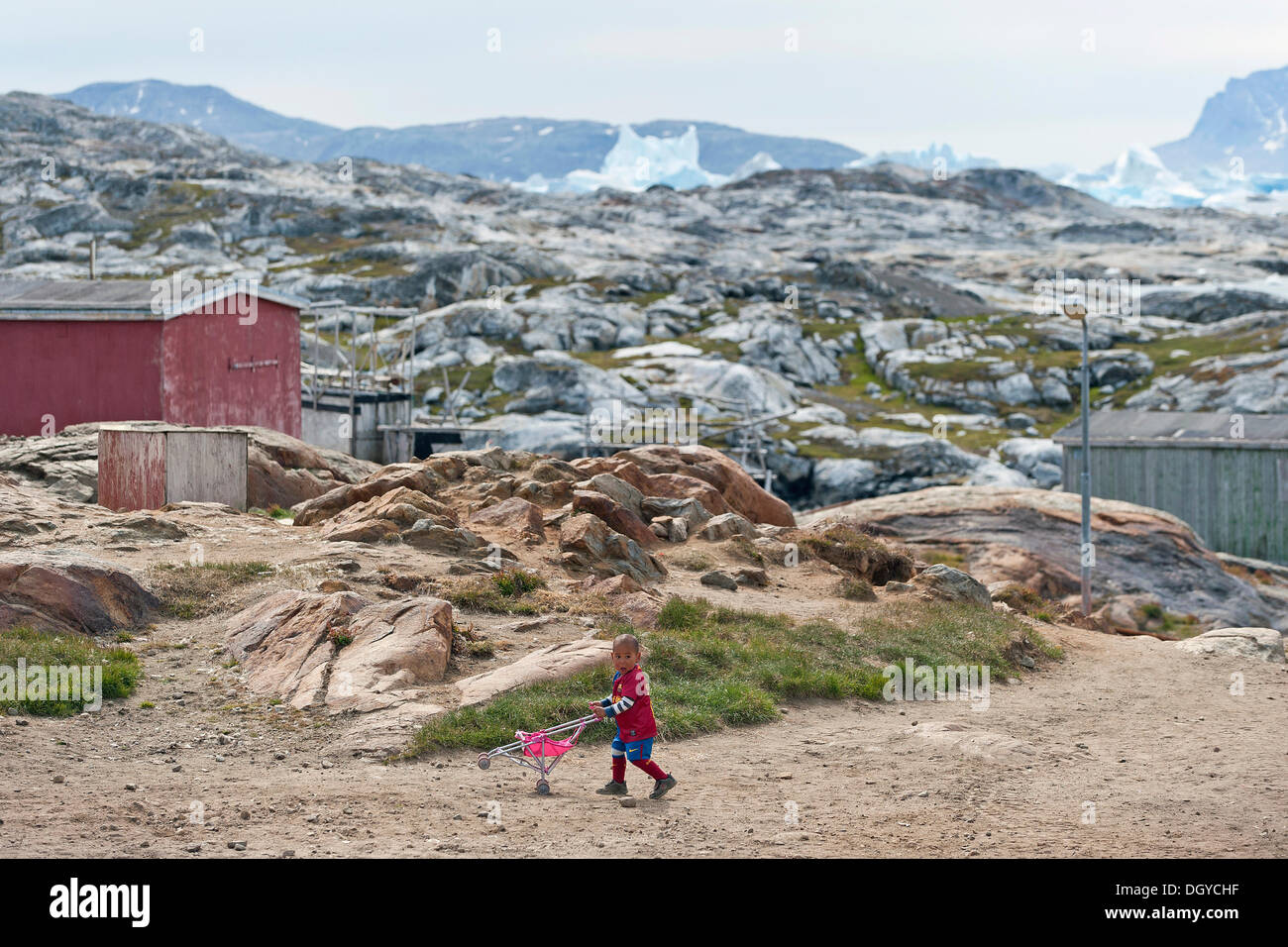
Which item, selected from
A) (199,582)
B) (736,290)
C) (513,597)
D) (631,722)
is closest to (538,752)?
(631,722)

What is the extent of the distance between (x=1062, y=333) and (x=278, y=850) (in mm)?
100995

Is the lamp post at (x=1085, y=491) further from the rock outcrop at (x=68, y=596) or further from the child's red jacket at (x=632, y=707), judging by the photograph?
the rock outcrop at (x=68, y=596)

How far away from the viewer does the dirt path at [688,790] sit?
9.19m

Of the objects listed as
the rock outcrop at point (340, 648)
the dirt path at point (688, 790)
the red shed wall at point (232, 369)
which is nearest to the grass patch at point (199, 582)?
the rock outcrop at point (340, 648)

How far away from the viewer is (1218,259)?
147m

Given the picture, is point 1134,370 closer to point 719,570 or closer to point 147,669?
point 719,570

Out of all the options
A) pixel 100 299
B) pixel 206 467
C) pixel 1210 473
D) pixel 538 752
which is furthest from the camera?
pixel 1210 473

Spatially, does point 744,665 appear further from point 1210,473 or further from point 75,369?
point 1210,473

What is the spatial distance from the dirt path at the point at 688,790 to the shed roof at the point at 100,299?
56.9 ft

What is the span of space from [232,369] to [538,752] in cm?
2490

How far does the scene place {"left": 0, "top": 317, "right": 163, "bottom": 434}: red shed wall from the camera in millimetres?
29391

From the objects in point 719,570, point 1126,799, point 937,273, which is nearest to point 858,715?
point 1126,799

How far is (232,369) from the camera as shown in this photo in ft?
109

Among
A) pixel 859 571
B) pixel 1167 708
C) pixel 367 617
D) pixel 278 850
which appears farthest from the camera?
pixel 859 571
